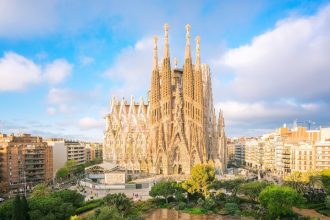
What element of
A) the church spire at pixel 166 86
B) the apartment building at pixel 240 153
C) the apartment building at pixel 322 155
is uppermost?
the church spire at pixel 166 86

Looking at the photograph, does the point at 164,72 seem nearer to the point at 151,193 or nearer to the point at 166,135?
the point at 166,135

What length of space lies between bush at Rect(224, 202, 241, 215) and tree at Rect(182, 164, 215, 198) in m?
5.34

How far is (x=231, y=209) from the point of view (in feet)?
132

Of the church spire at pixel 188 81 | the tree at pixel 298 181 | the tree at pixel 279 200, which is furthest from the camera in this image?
the church spire at pixel 188 81

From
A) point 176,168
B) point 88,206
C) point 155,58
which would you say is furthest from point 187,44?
point 88,206

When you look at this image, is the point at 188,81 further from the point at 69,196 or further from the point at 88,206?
the point at 69,196

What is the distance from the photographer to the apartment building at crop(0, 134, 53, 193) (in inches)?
2290

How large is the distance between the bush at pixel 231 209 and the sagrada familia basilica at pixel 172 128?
29.8m

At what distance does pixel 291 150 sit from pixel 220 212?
118 ft

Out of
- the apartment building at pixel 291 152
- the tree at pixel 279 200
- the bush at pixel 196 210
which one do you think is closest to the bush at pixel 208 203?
the bush at pixel 196 210

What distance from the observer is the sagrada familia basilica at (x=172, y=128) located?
74812 millimetres

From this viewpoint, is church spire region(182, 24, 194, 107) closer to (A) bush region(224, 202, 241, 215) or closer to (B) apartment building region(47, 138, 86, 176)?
(B) apartment building region(47, 138, 86, 176)

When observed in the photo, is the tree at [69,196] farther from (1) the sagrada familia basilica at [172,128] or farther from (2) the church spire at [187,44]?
(2) the church spire at [187,44]

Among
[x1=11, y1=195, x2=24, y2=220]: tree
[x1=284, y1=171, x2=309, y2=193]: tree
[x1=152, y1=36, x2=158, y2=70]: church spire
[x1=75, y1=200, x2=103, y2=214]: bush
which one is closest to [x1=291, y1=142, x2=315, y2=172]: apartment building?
[x1=284, y1=171, x2=309, y2=193]: tree
